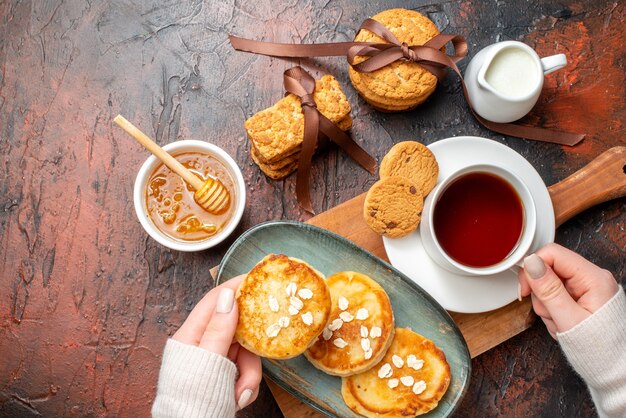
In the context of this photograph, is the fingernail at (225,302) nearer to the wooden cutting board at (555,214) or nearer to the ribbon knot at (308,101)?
the wooden cutting board at (555,214)

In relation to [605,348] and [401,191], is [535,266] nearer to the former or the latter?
[605,348]

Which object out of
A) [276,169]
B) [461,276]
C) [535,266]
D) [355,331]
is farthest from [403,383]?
[276,169]

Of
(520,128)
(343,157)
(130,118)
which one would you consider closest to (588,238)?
(520,128)

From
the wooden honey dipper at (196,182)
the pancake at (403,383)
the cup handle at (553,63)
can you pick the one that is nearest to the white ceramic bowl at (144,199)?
the wooden honey dipper at (196,182)

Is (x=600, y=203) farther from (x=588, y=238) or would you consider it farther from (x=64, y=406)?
(x=64, y=406)

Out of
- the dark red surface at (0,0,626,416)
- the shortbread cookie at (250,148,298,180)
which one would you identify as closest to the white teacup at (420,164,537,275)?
the dark red surface at (0,0,626,416)

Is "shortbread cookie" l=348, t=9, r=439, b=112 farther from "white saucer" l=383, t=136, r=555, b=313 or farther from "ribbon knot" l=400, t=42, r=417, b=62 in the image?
"white saucer" l=383, t=136, r=555, b=313
